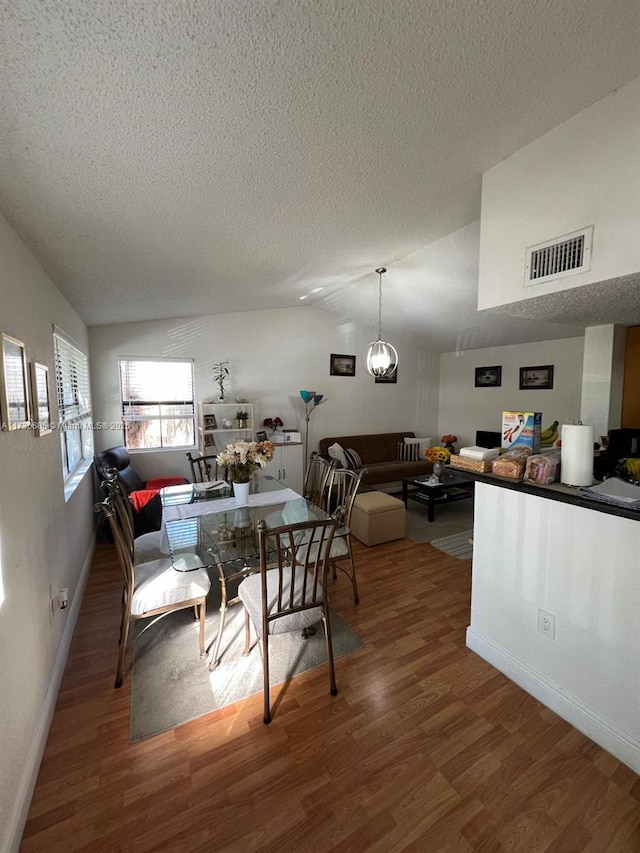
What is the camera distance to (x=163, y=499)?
271 cm

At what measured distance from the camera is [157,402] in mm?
4320

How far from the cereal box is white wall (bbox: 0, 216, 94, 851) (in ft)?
7.63

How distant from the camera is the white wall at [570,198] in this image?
1247 mm

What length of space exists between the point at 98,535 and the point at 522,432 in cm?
399

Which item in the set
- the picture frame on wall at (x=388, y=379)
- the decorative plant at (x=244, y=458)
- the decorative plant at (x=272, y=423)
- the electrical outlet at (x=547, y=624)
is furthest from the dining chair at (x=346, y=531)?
the picture frame on wall at (x=388, y=379)

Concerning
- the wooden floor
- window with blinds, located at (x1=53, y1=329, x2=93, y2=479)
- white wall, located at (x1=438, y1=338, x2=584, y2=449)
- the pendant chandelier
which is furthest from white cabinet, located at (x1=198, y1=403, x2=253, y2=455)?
white wall, located at (x1=438, y1=338, x2=584, y2=449)

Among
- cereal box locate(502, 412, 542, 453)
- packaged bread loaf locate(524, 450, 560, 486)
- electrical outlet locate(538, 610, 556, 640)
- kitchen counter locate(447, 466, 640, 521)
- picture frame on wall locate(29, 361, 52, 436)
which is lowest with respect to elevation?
electrical outlet locate(538, 610, 556, 640)

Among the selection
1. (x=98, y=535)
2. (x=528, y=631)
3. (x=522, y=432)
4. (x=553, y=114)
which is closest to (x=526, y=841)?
(x=528, y=631)

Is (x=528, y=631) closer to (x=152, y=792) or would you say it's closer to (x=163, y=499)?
(x=152, y=792)

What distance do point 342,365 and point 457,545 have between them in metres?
3.18

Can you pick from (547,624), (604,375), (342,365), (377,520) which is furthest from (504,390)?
(547,624)

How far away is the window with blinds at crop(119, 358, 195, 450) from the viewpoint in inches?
164

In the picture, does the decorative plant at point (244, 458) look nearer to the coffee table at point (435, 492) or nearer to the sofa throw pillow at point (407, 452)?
the coffee table at point (435, 492)

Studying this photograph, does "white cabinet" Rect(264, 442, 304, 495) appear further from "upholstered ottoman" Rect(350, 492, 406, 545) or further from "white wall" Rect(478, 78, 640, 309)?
"white wall" Rect(478, 78, 640, 309)
